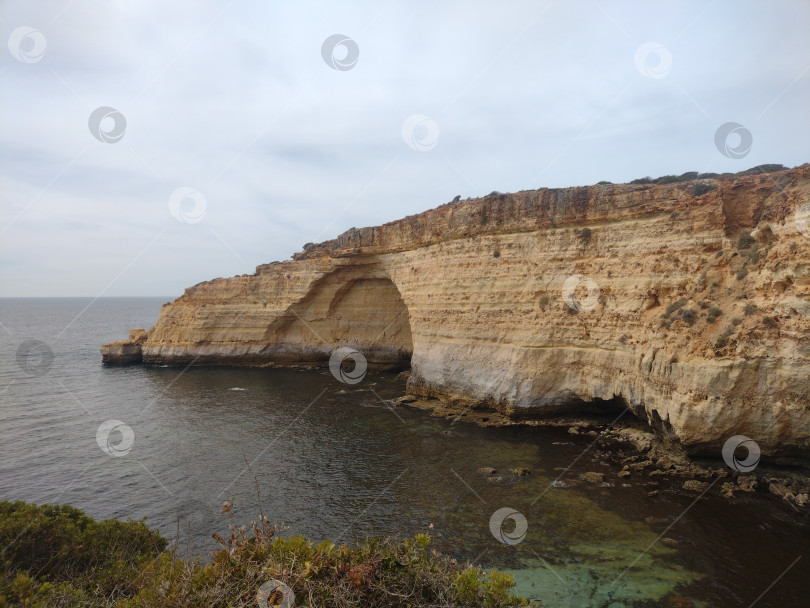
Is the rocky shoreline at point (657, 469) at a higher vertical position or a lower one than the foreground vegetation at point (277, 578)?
lower

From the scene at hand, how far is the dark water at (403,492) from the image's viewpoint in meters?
11.0

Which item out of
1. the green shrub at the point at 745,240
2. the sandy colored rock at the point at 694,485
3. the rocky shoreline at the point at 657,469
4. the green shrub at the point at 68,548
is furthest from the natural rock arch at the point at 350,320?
the green shrub at the point at 68,548

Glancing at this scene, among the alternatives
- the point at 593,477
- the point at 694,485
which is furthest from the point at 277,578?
the point at 694,485

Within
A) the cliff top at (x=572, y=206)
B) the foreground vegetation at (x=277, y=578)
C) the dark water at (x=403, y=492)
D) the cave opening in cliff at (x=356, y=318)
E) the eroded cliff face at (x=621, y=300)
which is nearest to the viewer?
the foreground vegetation at (x=277, y=578)

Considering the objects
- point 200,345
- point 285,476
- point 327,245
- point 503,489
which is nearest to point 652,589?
point 503,489

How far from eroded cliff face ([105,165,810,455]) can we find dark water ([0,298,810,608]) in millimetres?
2616

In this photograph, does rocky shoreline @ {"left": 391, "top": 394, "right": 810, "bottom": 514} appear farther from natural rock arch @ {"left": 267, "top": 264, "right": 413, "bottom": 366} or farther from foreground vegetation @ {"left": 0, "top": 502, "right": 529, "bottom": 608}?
natural rock arch @ {"left": 267, "top": 264, "right": 413, "bottom": 366}

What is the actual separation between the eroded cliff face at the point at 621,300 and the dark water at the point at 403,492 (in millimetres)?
2616

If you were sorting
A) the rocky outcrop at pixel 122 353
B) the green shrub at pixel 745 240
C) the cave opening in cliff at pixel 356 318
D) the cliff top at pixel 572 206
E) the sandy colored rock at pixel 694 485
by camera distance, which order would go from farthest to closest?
the rocky outcrop at pixel 122 353 < the cave opening in cliff at pixel 356 318 < the cliff top at pixel 572 206 < the green shrub at pixel 745 240 < the sandy colored rock at pixel 694 485

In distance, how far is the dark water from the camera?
11023 millimetres

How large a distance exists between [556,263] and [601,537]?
548 inches

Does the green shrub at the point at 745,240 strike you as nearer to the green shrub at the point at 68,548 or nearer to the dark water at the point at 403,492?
the dark water at the point at 403,492

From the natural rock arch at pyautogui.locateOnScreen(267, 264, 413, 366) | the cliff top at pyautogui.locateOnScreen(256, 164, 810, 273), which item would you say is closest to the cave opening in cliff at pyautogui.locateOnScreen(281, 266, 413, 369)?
the natural rock arch at pyautogui.locateOnScreen(267, 264, 413, 366)

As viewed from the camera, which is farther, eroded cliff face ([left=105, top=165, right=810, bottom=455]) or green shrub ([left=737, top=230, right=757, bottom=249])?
green shrub ([left=737, top=230, right=757, bottom=249])
